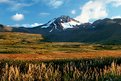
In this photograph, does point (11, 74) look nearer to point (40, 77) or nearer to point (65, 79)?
point (40, 77)

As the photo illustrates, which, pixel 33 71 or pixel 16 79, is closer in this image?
pixel 16 79

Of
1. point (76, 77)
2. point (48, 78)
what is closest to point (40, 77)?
point (48, 78)

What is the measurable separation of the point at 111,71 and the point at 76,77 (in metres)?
2.72

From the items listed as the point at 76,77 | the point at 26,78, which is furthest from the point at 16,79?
the point at 76,77

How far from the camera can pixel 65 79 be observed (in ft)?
64.1

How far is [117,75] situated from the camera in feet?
68.8

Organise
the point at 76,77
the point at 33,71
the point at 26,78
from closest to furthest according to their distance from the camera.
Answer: the point at 26,78, the point at 76,77, the point at 33,71

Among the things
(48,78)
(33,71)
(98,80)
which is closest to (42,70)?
(33,71)

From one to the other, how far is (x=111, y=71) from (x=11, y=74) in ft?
20.5

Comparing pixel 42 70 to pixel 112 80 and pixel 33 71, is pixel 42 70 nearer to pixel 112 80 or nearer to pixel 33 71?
pixel 33 71

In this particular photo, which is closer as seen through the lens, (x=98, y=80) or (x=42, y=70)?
(x=98, y=80)

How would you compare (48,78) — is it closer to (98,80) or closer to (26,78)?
(26,78)

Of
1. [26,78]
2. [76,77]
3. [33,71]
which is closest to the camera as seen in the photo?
[26,78]

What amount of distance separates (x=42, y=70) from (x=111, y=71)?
422 centimetres
